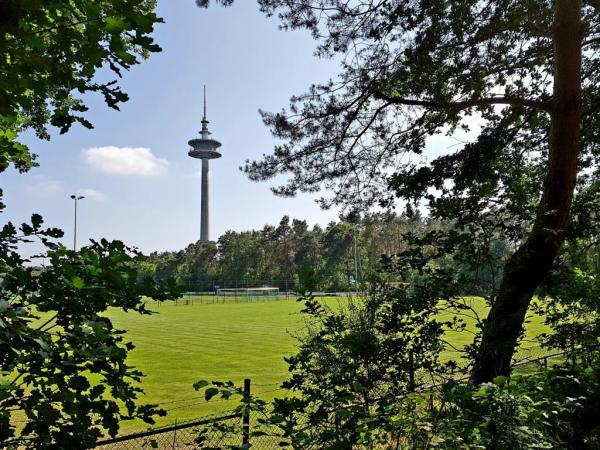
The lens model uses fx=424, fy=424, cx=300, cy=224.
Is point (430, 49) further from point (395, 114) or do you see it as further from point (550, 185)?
point (550, 185)

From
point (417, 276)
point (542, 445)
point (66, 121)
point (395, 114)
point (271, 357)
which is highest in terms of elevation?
point (395, 114)

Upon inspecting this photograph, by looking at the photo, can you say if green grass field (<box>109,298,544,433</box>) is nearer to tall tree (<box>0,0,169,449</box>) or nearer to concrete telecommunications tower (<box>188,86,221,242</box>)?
tall tree (<box>0,0,169,449</box>)

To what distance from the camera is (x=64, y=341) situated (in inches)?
73.7

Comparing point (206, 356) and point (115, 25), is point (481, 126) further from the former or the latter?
point (206, 356)

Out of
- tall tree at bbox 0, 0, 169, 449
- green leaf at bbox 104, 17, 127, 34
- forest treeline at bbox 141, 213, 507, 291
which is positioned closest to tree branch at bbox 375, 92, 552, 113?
tall tree at bbox 0, 0, 169, 449

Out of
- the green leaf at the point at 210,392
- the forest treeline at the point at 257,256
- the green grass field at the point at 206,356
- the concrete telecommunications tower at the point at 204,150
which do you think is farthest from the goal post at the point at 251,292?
the green leaf at the point at 210,392

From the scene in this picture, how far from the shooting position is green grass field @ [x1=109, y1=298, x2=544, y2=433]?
32.8 feet

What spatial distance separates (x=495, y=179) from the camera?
4.84 m

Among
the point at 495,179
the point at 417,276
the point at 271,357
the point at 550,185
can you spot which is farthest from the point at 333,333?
the point at 271,357

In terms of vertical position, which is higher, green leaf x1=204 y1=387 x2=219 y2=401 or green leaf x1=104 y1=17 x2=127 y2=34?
green leaf x1=104 y1=17 x2=127 y2=34

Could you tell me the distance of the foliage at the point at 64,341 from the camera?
5.43 feet

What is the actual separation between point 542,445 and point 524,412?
11.5 inches

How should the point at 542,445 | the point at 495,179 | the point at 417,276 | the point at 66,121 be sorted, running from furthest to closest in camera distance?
the point at 495,179
the point at 417,276
the point at 542,445
the point at 66,121

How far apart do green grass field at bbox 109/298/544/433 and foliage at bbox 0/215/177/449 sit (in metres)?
2.68
